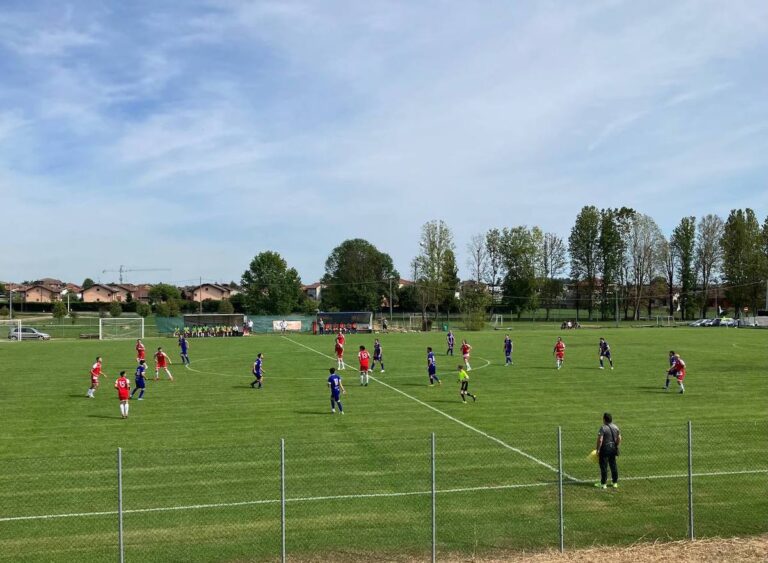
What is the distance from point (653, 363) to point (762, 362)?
6.58 meters

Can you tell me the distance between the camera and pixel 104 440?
19641 mm

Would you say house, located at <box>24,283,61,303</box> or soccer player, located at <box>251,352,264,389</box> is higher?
house, located at <box>24,283,61,303</box>

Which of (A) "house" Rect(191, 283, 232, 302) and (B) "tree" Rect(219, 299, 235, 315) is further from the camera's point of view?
(A) "house" Rect(191, 283, 232, 302)

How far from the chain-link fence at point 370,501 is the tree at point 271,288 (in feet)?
337

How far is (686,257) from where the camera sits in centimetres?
12069

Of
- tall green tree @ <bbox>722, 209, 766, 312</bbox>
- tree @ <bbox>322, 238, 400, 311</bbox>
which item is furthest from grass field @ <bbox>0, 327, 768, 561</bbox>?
tree @ <bbox>322, 238, 400, 311</bbox>

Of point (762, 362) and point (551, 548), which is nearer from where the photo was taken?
point (551, 548)

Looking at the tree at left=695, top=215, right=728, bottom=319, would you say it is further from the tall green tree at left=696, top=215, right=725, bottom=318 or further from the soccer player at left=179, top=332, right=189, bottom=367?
the soccer player at left=179, top=332, right=189, bottom=367

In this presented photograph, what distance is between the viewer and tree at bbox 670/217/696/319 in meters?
120

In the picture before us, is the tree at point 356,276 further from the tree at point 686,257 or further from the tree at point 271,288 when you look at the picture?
the tree at point 686,257

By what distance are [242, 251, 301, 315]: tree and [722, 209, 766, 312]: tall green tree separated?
7541cm

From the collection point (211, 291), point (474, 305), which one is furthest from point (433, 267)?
point (211, 291)

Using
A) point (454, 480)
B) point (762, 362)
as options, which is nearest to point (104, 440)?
point (454, 480)

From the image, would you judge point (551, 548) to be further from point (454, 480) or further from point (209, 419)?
point (209, 419)
